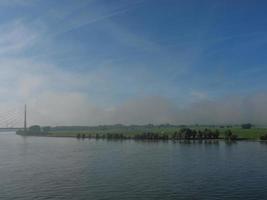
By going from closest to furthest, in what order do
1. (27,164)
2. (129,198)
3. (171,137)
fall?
(129,198) < (27,164) < (171,137)

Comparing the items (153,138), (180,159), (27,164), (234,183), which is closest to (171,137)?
(153,138)

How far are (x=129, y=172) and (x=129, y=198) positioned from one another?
17.2 m

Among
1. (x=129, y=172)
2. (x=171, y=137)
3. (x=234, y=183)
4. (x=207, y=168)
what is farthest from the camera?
(x=171, y=137)

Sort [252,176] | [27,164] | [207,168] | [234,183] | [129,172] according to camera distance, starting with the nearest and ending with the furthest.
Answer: [234,183]
[252,176]
[129,172]
[207,168]
[27,164]

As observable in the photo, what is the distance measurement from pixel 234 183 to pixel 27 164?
134 ft

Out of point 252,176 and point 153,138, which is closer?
point 252,176

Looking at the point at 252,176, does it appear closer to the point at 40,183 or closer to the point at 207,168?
the point at 207,168

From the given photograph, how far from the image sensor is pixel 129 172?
58500 mm

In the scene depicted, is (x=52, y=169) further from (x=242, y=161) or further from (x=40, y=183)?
(x=242, y=161)

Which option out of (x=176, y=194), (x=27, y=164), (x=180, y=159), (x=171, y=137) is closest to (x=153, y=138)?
(x=171, y=137)

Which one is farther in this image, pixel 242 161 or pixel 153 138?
pixel 153 138

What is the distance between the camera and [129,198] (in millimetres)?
41281

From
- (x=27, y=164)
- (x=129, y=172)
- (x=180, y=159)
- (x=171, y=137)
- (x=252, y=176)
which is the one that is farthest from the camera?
(x=171, y=137)

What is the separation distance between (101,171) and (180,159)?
72.6 feet
